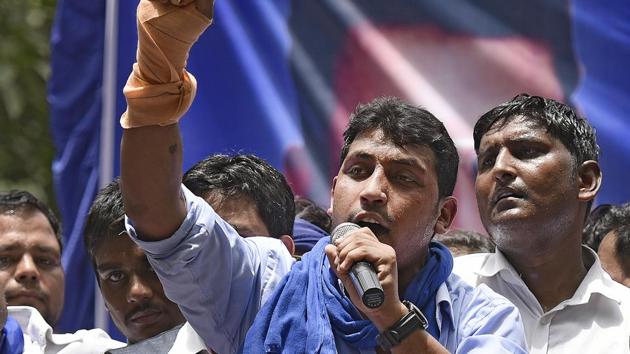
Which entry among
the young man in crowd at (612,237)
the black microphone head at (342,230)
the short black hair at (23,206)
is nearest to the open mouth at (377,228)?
the black microphone head at (342,230)

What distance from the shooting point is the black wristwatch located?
3016mm

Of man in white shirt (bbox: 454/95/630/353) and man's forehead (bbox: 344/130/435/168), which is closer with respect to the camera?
man's forehead (bbox: 344/130/435/168)

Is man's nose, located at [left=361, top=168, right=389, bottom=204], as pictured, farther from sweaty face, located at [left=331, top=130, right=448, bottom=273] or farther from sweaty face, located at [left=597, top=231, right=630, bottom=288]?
sweaty face, located at [left=597, top=231, right=630, bottom=288]

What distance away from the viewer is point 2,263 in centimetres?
500

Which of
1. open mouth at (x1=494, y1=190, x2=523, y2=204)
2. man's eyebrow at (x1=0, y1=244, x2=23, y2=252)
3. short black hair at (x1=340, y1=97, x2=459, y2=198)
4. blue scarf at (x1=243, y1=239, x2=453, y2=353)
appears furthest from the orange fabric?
man's eyebrow at (x1=0, y1=244, x2=23, y2=252)

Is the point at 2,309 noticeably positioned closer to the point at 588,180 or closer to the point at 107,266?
the point at 107,266

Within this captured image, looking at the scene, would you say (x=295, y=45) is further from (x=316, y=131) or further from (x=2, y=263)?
(x=2, y=263)

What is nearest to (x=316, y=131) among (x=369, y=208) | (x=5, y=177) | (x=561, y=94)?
(x=561, y=94)

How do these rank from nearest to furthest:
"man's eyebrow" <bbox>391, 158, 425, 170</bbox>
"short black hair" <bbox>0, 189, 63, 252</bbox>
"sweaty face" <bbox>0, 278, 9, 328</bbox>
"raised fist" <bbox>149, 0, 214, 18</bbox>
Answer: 1. "raised fist" <bbox>149, 0, 214, 18</bbox>
2. "man's eyebrow" <bbox>391, 158, 425, 170</bbox>
3. "sweaty face" <bbox>0, 278, 9, 328</bbox>
4. "short black hair" <bbox>0, 189, 63, 252</bbox>

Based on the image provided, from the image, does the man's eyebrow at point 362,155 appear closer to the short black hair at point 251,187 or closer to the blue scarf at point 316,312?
the blue scarf at point 316,312

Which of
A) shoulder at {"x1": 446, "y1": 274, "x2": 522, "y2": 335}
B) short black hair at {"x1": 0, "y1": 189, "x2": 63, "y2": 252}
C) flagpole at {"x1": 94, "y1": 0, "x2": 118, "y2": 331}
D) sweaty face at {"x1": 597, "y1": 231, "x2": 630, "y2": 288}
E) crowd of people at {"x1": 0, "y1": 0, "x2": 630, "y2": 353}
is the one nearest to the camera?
crowd of people at {"x1": 0, "y1": 0, "x2": 630, "y2": 353}

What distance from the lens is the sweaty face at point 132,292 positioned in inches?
161

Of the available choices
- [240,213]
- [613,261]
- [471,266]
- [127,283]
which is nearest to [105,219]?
[127,283]

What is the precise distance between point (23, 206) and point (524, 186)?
209cm
